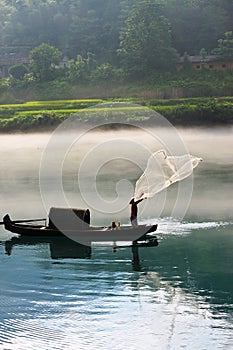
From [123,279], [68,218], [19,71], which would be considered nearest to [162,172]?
[68,218]

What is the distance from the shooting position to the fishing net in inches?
950

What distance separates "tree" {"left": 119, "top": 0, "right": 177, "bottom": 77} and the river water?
39.9 meters

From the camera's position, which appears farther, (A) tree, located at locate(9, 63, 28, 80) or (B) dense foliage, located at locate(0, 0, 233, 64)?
(A) tree, located at locate(9, 63, 28, 80)

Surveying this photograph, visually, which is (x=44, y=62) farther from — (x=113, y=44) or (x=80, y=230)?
(x=80, y=230)

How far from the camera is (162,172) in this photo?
79.2 ft

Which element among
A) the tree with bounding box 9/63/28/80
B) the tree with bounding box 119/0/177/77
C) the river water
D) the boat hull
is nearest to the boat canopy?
the boat hull

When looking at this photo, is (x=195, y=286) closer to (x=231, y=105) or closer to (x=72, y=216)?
(x=72, y=216)

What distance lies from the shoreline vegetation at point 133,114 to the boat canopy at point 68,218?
103ft

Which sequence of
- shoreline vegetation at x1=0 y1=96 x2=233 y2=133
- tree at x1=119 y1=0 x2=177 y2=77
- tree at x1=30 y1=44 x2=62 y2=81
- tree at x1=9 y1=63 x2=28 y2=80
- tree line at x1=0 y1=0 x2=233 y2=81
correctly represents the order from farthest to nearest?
tree at x1=9 y1=63 x2=28 y2=80, tree at x1=30 y1=44 x2=62 y2=81, tree line at x1=0 y1=0 x2=233 y2=81, tree at x1=119 y1=0 x2=177 y2=77, shoreline vegetation at x1=0 y1=96 x2=233 y2=133

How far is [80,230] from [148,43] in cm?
5291

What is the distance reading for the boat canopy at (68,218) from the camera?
24141mm

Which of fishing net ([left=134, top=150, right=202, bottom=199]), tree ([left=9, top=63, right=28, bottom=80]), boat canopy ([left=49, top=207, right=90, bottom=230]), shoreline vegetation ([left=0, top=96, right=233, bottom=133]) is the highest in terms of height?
tree ([left=9, top=63, right=28, bottom=80])

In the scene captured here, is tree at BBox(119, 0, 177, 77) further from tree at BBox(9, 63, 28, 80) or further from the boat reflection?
the boat reflection

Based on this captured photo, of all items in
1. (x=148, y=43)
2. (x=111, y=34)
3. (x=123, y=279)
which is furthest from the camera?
(x=111, y=34)
